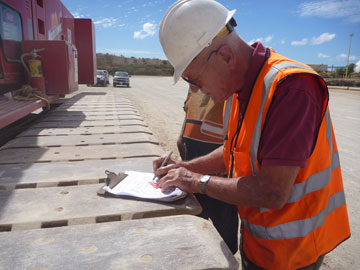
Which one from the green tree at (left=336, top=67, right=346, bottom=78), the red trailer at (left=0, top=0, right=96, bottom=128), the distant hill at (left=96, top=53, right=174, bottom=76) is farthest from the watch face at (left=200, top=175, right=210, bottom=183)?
the distant hill at (left=96, top=53, right=174, bottom=76)

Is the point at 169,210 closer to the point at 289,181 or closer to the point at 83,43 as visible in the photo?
the point at 289,181

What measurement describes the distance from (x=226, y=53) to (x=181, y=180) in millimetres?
698

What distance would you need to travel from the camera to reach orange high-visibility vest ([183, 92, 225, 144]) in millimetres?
2527

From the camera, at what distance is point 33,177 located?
1.86 metres

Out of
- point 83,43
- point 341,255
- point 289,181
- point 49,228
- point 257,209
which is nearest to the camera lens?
point 289,181

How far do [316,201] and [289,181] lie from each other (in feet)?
0.81

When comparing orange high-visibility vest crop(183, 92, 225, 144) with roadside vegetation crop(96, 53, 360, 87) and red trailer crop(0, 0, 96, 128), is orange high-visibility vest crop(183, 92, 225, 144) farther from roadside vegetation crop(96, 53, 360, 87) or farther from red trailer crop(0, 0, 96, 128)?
roadside vegetation crop(96, 53, 360, 87)

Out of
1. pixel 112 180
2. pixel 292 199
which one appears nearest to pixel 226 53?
pixel 292 199

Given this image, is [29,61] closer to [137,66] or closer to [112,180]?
[112,180]

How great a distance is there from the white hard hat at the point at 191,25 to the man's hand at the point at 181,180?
555mm

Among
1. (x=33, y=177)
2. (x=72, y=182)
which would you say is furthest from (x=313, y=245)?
(x=33, y=177)

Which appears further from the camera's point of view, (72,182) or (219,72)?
(72,182)

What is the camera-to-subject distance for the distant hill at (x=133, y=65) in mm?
62969

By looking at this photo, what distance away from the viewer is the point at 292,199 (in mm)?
1276
